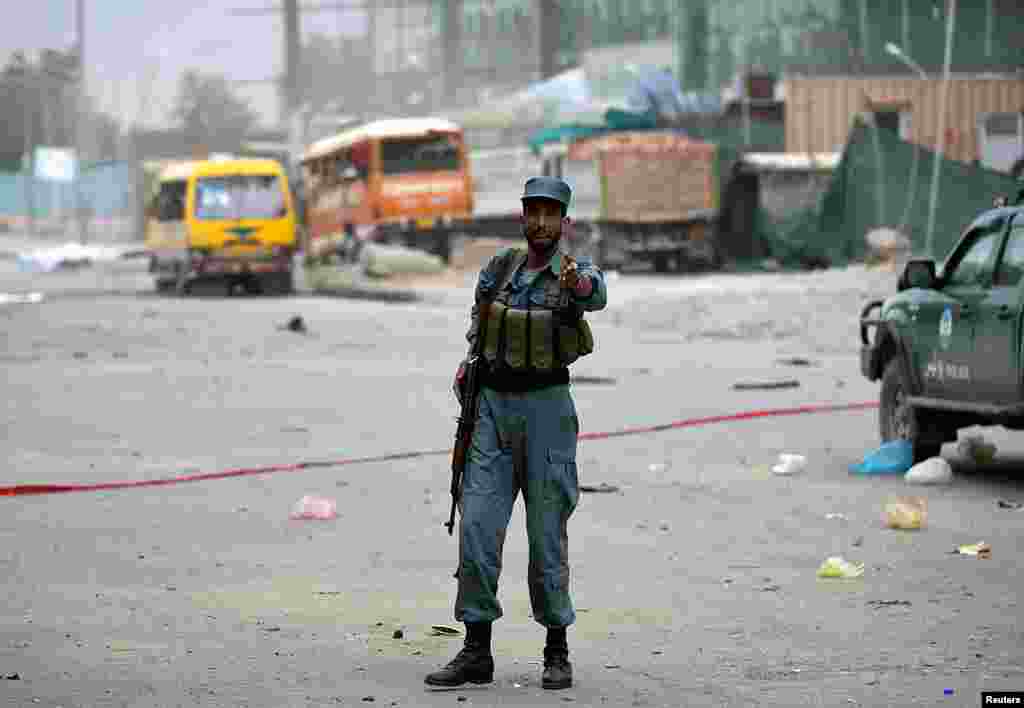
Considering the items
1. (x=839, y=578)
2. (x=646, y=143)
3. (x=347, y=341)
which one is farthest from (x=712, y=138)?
(x=839, y=578)

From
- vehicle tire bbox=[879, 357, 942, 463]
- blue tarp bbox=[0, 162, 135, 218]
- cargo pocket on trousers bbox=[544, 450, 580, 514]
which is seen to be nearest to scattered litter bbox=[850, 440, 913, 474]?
vehicle tire bbox=[879, 357, 942, 463]

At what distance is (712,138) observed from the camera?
165 feet

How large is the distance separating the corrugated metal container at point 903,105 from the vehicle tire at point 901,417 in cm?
3437

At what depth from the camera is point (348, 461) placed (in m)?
14.4

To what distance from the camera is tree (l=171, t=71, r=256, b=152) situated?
142 metres

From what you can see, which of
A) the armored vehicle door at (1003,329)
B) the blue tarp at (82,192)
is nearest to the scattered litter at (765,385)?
the armored vehicle door at (1003,329)

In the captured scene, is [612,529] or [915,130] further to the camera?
[915,130]

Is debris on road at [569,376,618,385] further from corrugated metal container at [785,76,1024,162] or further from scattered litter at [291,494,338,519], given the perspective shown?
corrugated metal container at [785,76,1024,162]

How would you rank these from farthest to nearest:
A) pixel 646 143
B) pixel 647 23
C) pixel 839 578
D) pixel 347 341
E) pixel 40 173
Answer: pixel 40 173, pixel 647 23, pixel 646 143, pixel 347 341, pixel 839 578

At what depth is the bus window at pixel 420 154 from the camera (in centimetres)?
4675

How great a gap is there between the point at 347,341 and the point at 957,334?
14888mm

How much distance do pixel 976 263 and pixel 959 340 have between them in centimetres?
50

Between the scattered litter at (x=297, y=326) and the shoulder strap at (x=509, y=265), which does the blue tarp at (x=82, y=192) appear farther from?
the shoulder strap at (x=509, y=265)

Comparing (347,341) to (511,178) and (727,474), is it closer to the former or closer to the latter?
(727,474)
